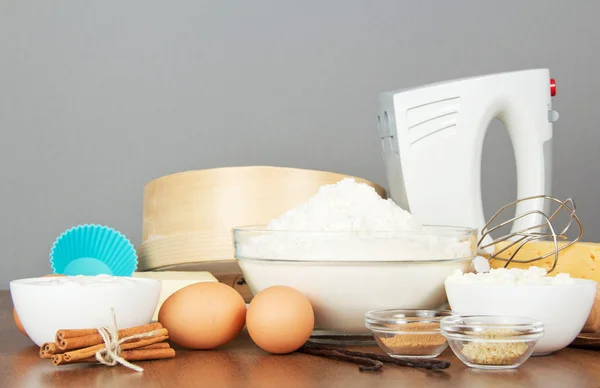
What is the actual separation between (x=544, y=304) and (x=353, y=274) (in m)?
0.20

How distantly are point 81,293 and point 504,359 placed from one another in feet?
1.35

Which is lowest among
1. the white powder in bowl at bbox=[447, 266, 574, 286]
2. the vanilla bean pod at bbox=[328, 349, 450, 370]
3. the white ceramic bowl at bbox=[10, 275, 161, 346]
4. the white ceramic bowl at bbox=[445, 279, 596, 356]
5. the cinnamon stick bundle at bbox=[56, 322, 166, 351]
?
the vanilla bean pod at bbox=[328, 349, 450, 370]

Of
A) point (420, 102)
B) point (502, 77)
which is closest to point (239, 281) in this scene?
point (420, 102)

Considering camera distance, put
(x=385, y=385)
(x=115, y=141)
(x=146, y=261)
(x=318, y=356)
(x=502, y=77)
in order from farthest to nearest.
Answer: (x=115, y=141) → (x=146, y=261) → (x=502, y=77) → (x=318, y=356) → (x=385, y=385)

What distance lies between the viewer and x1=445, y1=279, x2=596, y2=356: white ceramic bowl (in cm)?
81

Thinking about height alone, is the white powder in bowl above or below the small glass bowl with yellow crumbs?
above

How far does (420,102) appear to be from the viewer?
1.29m

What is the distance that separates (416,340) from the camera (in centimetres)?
81

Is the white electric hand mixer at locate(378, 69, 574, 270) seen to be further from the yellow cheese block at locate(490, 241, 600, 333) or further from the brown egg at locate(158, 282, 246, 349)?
the brown egg at locate(158, 282, 246, 349)

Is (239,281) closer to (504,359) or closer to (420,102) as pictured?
(420,102)

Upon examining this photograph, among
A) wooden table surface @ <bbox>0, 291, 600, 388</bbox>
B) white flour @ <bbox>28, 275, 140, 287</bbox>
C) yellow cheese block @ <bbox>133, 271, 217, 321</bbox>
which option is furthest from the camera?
yellow cheese block @ <bbox>133, 271, 217, 321</bbox>

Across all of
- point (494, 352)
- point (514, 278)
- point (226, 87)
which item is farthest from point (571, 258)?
point (226, 87)

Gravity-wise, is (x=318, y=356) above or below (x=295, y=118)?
below

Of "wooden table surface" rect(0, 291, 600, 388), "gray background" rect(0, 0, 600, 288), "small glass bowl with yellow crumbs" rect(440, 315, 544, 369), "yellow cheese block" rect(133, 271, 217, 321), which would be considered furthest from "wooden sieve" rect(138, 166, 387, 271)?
"gray background" rect(0, 0, 600, 288)
